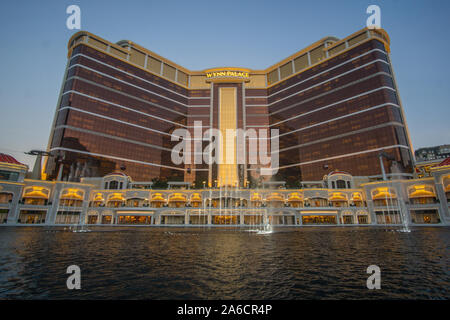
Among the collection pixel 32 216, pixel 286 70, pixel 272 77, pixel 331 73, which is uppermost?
pixel 286 70

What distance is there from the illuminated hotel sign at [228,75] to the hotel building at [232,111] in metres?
0.62

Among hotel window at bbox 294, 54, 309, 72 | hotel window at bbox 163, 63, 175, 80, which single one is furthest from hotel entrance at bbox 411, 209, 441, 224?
hotel window at bbox 163, 63, 175, 80

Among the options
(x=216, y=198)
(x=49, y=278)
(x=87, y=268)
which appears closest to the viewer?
(x=49, y=278)

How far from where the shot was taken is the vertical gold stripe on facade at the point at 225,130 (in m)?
120

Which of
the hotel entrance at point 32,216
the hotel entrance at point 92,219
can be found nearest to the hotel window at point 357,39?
the hotel entrance at point 92,219

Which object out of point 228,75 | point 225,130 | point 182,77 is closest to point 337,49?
point 228,75

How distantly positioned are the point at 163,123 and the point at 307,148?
76.4 metres

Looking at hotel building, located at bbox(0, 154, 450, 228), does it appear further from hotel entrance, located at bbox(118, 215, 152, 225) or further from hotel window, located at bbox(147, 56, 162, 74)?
hotel window, located at bbox(147, 56, 162, 74)

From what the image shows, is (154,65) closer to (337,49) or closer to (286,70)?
(286,70)

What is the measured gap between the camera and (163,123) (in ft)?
408

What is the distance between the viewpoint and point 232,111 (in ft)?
436

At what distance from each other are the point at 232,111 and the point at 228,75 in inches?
947
